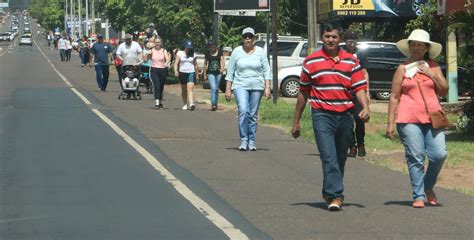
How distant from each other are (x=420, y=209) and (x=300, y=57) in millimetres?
22115

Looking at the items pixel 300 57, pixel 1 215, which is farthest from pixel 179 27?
pixel 1 215

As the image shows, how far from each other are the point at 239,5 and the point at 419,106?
65.6 feet

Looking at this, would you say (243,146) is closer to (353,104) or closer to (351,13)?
(353,104)

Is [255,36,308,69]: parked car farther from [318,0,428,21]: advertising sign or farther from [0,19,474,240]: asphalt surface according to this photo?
[0,19,474,240]: asphalt surface

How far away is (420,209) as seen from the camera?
10.2 m

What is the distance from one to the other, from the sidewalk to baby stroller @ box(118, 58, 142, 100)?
7475 mm

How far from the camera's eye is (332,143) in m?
9.96

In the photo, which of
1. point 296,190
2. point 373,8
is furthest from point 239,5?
point 296,190

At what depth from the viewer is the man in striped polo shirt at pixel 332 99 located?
9.91 m

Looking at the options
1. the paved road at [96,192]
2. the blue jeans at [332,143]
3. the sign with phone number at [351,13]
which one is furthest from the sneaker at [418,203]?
the sign with phone number at [351,13]

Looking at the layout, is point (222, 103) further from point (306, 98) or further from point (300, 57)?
point (306, 98)

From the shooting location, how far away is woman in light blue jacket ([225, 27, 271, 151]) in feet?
50.2

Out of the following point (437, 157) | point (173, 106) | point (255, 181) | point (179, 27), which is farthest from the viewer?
point (179, 27)

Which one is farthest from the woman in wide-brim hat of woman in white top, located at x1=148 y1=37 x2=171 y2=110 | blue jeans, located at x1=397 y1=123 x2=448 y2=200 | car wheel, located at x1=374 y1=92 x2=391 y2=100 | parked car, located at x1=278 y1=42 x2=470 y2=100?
car wheel, located at x1=374 y1=92 x2=391 y2=100
